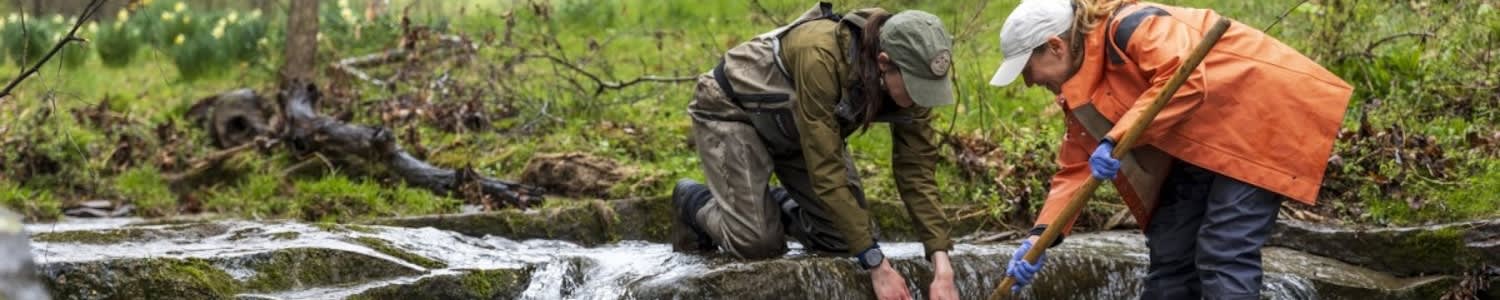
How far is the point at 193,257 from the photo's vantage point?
4.70m

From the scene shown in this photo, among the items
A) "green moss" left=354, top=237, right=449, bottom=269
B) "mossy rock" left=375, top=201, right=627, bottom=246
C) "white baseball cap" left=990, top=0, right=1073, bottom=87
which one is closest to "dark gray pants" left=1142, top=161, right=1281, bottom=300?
"white baseball cap" left=990, top=0, right=1073, bottom=87

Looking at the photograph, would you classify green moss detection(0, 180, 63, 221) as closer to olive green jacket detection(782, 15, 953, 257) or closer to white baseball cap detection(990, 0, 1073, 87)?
olive green jacket detection(782, 15, 953, 257)

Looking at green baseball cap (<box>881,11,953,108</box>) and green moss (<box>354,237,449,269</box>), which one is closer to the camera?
green baseball cap (<box>881,11,953,108</box>)

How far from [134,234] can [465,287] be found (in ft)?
3.82

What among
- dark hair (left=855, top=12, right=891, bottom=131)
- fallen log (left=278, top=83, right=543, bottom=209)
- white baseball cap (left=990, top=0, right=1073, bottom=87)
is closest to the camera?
white baseball cap (left=990, top=0, right=1073, bottom=87)

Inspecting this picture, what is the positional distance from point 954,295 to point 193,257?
218cm

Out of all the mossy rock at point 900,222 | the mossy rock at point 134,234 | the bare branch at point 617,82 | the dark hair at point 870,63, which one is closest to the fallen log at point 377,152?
the bare branch at point 617,82

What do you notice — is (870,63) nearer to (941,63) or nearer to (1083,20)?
(941,63)

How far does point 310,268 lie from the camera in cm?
484

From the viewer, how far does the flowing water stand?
4.75m

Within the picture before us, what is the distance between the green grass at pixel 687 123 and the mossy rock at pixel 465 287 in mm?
1887

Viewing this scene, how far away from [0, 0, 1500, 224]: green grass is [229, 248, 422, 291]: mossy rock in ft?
5.02

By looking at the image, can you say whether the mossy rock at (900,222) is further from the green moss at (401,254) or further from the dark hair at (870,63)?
the green moss at (401,254)

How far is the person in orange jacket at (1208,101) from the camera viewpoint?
4.20 meters
